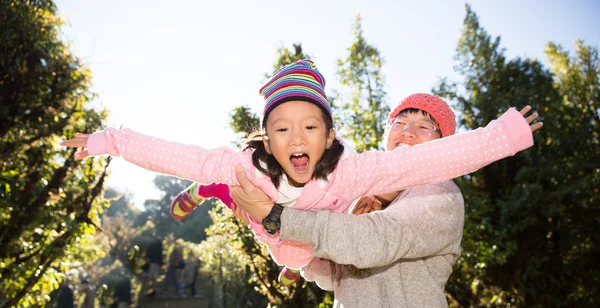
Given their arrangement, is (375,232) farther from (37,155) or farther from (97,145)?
(37,155)

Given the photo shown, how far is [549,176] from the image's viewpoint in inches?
570

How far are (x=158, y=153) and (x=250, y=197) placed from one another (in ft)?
1.83

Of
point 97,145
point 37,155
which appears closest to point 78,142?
point 97,145

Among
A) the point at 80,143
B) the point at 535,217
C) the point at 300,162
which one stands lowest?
the point at 300,162

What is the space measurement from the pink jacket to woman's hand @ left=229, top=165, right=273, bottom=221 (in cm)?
10

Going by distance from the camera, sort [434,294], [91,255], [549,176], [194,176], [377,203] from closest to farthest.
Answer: [434,294] → [194,176] → [377,203] → [91,255] → [549,176]

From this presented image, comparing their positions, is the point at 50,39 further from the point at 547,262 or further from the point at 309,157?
the point at 547,262

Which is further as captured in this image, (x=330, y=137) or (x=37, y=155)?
(x=37, y=155)

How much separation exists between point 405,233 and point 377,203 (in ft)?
2.40

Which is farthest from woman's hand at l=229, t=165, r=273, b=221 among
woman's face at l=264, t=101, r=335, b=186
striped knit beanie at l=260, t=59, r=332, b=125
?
striped knit beanie at l=260, t=59, r=332, b=125

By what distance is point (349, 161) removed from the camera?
2.28m

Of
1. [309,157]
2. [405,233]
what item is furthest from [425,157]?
[309,157]

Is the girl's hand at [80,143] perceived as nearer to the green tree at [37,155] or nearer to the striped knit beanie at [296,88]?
the striped knit beanie at [296,88]

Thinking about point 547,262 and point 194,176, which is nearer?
point 194,176
